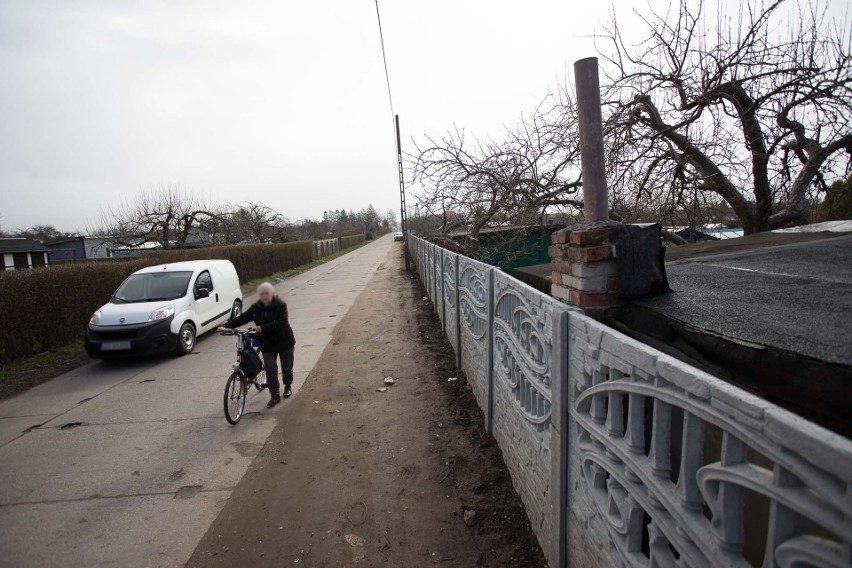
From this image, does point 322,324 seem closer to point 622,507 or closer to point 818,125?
point 622,507

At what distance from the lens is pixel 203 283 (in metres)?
9.49

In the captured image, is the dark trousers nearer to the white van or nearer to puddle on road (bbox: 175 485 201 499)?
puddle on road (bbox: 175 485 201 499)

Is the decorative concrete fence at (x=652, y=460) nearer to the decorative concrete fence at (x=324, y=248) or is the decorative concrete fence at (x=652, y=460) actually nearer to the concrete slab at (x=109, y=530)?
the concrete slab at (x=109, y=530)

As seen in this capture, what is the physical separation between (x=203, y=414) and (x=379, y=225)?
4698 inches

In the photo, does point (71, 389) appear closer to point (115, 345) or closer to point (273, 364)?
point (115, 345)

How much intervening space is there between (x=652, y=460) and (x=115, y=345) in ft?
28.3

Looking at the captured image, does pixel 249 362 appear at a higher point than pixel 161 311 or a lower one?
lower

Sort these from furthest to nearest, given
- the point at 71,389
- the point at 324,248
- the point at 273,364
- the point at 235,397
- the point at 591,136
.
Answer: the point at 324,248 → the point at 71,389 → the point at 273,364 → the point at 235,397 → the point at 591,136

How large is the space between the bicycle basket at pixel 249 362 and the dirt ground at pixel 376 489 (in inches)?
20.8

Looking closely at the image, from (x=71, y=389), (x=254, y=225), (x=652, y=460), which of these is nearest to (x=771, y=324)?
(x=652, y=460)

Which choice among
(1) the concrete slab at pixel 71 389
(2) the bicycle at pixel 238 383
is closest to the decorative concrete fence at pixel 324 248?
(1) the concrete slab at pixel 71 389

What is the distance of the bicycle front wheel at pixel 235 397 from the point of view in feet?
16.1

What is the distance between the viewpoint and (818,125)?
740cm

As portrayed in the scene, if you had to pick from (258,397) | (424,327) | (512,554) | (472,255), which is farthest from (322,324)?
(512,554)
